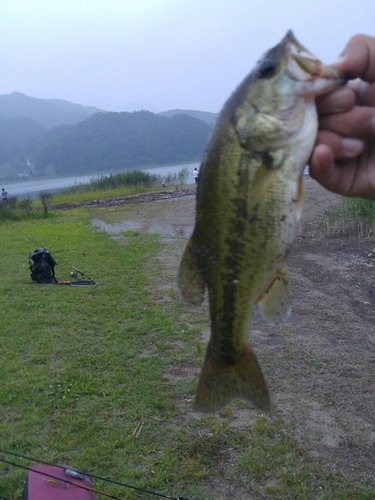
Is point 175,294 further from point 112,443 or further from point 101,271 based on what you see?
point 112,443

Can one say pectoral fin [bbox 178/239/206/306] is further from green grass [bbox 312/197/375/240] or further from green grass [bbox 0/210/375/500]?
green grass [bbox 312/197/375/240]

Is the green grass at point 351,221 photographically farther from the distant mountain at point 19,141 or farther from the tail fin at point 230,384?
the distant mountain at point 19,141

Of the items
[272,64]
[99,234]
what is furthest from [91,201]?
[272,64]

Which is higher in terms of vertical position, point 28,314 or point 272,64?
point 272,64

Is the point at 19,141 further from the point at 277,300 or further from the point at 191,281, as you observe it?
the point at 277,300

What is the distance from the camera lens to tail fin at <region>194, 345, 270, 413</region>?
78.2 inches

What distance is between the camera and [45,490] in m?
3.18

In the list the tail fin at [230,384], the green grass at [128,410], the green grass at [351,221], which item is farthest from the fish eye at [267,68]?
the green grass at [351,221]

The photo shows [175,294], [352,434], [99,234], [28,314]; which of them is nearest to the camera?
[352,434]

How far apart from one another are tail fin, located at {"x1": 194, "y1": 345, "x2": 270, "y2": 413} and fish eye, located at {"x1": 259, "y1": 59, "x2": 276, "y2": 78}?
1.21 m

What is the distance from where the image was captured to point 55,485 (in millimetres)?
3244

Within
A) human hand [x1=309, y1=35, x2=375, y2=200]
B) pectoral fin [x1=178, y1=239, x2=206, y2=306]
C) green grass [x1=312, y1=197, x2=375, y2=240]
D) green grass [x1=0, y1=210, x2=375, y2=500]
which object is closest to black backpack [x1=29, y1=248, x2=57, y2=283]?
green grass [x1=0, y1=210, x2=375, y2=500]

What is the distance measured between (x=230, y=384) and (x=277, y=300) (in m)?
0.45

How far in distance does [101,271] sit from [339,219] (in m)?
7.69
